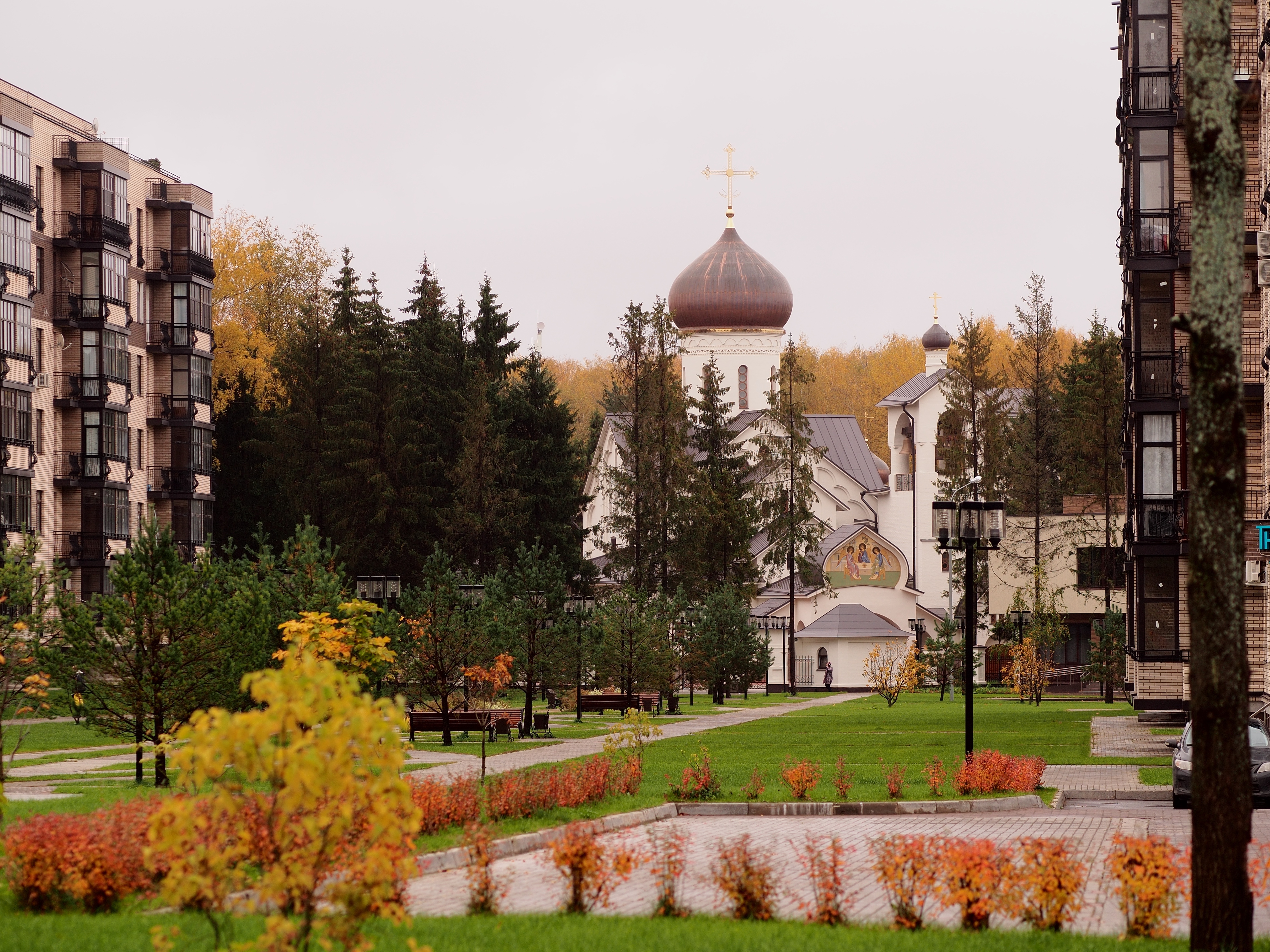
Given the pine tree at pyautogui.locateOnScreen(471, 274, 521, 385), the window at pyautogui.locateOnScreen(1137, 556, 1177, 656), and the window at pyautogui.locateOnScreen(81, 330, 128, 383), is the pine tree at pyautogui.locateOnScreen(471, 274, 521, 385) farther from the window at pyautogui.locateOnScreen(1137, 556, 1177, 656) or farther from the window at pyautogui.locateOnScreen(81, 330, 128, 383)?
the window at pyautogui.locateOnScreen(1137, 556, 1177, 656)

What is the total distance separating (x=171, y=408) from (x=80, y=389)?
6.20m

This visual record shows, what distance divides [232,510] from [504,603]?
3069 cm

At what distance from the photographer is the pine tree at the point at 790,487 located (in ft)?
208

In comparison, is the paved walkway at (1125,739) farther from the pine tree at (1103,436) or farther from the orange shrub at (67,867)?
the orange shrub at (67,867)

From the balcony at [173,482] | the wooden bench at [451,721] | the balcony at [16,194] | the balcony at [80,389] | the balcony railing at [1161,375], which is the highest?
the balcony at [16,194]

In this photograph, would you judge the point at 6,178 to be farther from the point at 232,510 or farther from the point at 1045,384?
the point at 1045,384

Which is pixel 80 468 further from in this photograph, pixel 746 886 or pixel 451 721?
pixel 746 886

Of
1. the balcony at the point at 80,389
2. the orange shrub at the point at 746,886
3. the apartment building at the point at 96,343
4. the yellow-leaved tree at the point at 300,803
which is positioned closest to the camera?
the yellow-leaved tree at the point at 300,803

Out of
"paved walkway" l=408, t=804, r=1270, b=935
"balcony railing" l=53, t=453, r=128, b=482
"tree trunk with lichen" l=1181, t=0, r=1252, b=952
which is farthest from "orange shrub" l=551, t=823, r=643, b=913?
"balcony railing" l=53, t=453, r=128, b=482

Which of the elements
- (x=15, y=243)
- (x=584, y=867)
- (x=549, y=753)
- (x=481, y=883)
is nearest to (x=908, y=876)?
(x=584, y=867)

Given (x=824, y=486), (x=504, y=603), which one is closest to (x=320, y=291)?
(x=824, y=486)

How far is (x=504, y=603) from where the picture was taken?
36.4 meters

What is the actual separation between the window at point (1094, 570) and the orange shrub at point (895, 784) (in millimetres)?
45470

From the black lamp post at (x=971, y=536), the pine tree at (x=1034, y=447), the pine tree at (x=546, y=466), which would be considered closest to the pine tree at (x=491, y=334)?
the pine tree at (x=546, y=466)
